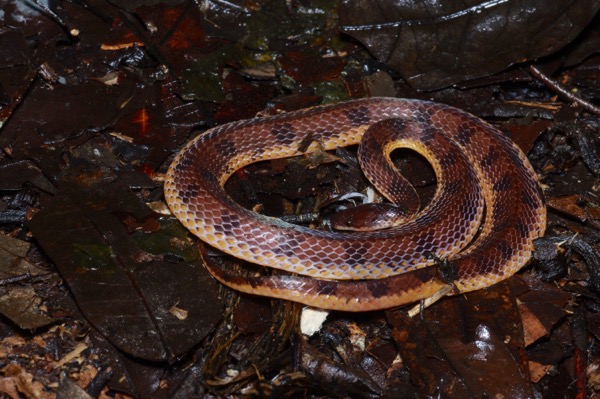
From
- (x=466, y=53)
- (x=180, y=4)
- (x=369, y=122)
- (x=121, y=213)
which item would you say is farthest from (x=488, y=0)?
(x=121, y=213)

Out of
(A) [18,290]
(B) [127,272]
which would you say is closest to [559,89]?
(B) [127,272]

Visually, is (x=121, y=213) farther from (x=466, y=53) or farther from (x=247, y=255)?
(x=466, y=53)

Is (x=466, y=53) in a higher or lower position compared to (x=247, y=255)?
higher

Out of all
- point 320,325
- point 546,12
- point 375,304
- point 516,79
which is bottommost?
point 320,325

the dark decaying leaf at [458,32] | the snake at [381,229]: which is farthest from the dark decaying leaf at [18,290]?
the dark decaying leaf at [458,32]

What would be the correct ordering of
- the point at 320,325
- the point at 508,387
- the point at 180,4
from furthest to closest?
1. the point at 180,4
2. the point at 320,325
3. the point at 508,387

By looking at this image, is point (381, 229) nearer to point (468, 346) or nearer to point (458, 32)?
point (468, 346)

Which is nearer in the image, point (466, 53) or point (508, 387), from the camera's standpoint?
point (508, 387)
